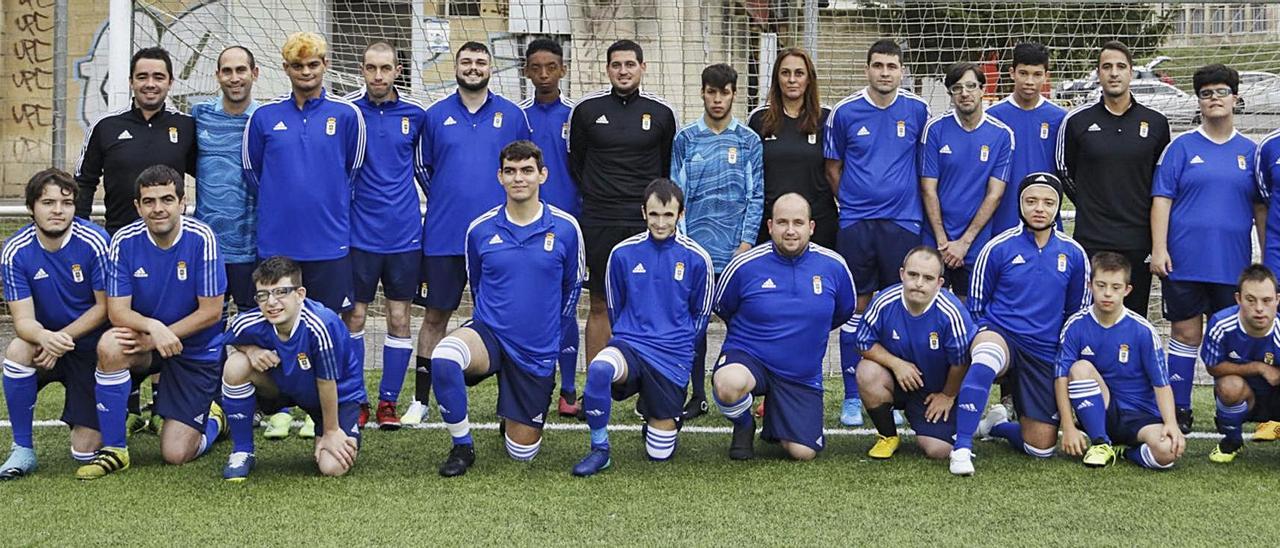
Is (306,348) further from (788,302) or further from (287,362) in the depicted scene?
(788,302)

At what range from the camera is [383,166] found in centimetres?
551

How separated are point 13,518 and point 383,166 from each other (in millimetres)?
2020

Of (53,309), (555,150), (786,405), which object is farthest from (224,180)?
(786,405)

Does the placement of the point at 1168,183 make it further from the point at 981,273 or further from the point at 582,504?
the point at 582,504

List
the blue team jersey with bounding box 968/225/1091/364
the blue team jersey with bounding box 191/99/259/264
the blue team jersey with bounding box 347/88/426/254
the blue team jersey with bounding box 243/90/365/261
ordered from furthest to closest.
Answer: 1. the blue team jersey with bounding box 347/88/426/254
2. the blue team jersey with bounding box 191/99/259/264
3. the blue team jersey with bounding box 243/90/365/261
4. the blue team jersey with bounding box 968/225/1091/364

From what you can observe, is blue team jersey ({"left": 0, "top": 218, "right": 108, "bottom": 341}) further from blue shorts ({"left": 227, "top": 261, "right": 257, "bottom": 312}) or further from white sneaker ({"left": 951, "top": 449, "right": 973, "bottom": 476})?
white sneaker ({"left": 951, "top": 449, "right": 973, "bottom": 476})

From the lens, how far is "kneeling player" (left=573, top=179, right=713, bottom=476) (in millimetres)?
4906

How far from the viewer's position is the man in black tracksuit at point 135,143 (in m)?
5.27

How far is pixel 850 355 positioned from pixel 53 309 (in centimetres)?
314

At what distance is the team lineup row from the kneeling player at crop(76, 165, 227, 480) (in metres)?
0.01

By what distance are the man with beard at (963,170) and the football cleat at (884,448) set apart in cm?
86

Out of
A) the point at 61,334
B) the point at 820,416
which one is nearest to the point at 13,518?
the point at 61,334

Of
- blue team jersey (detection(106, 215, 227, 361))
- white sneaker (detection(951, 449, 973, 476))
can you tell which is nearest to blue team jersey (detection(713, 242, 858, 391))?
white sneaker (detection(951, 449, 973, 476))

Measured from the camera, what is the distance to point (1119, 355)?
16.1 feet
